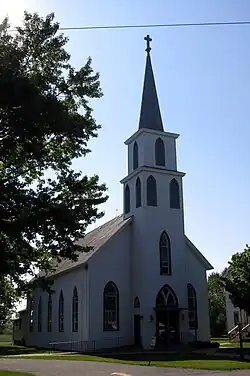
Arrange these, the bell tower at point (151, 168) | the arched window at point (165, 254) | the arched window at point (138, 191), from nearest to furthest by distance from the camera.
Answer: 1. the arched window at point (165, 254)
2. the bell tower at point (151, 168)
3. the arched window at point (138, 191)

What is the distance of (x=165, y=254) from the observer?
3547 cm

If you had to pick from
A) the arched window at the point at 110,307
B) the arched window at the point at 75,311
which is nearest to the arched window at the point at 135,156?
the arched window at the point at 110,307

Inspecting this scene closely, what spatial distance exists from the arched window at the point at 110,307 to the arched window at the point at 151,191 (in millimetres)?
6486

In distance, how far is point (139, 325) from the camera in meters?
34.1

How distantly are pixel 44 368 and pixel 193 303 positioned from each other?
727 inches

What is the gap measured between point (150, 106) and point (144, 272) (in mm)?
13287

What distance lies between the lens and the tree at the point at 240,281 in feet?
86.6

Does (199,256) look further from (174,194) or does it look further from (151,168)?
(151,168)

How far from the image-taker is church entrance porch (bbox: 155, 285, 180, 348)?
3394 cm

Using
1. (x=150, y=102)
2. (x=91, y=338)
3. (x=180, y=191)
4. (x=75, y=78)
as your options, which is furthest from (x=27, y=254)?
(x=150, y=102)

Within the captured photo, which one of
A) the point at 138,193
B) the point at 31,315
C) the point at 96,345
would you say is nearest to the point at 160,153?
the point at 138,193

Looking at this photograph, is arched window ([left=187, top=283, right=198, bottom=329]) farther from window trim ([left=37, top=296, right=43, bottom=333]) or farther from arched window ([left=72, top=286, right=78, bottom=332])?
window trim ([left=37, top=296, right=43, bottom=333])

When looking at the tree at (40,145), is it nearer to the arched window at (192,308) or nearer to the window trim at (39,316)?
the arched window at (192,308)

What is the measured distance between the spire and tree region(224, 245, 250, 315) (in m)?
14.1
